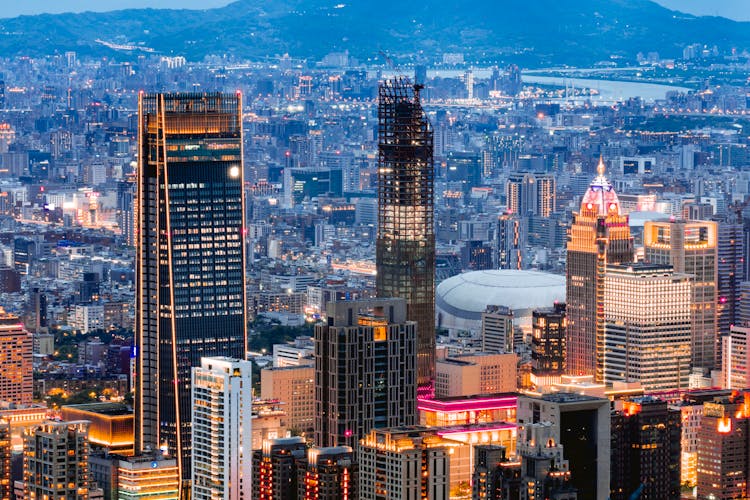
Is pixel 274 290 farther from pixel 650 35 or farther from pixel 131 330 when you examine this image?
pixel 650 35

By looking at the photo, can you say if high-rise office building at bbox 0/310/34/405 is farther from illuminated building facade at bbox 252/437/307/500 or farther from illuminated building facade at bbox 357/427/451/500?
illuminated building facade at bbox 357/427/451/500

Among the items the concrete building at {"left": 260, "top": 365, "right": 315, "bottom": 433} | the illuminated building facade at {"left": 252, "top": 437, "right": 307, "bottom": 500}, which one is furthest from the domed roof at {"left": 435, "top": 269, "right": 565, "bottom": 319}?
the illuminated building facade at {"left": 252, "top": 437, "right": 307, "bottom": 500}

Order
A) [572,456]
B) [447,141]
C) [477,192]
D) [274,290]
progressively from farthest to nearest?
[447,141] → [477,192] → [274,290] → [572,456]

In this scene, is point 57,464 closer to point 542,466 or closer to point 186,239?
point 542,466

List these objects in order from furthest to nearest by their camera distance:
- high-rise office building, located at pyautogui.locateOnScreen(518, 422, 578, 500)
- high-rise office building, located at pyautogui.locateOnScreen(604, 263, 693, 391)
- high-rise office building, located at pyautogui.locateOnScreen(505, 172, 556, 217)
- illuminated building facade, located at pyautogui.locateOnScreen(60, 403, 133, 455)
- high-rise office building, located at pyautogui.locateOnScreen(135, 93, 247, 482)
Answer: high-rise office building, located at pyautogui.locateOnScreen(505, 172, 556, 217) < high-rise office building, located at pyautogui.locateOnScreen(604, 263, 693, 391) < high-rise office building, located at pyautogui.locateOnScreen(135, 93, 247, 482) < illuminated building facade, located at pyautogui.locateOnScreen(60, 403, 133, 455) < high-rise office building, located at pyautogui.locateOnScreen(518, 422, 578, 500)

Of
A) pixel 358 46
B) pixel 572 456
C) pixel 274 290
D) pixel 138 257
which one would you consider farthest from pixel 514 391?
pixel 358 46
